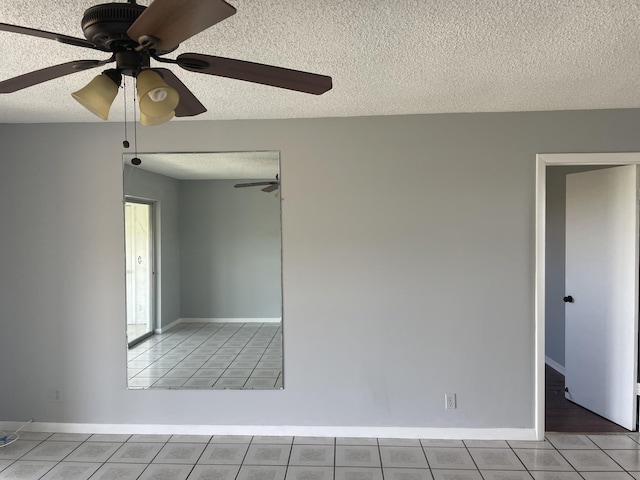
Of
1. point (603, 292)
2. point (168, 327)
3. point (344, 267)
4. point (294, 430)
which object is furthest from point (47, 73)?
point (603, 292)

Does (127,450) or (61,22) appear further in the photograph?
(127,450)

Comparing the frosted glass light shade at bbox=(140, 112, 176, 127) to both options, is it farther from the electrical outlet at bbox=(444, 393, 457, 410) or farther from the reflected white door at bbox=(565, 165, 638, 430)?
the reflected white door at bbox=(565, 165, 638, 430)

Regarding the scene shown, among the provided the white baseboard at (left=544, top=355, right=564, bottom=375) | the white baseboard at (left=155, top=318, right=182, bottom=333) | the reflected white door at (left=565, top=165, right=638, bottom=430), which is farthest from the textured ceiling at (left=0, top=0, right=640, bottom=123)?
the white baseboard at (left=544, top=355, right=564, bottom=375)

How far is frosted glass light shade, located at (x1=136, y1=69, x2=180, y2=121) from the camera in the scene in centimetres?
122

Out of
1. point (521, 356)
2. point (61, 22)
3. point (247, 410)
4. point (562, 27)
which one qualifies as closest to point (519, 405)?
point (521, 356)

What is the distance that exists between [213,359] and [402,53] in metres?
2.44

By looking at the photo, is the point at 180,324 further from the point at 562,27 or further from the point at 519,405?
the point at 562,27

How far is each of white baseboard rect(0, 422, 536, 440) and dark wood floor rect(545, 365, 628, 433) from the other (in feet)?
1.28

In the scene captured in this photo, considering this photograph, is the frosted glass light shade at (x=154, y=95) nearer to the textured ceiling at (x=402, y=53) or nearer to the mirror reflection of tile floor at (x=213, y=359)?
the textured ceiling at (x=402, y=53)

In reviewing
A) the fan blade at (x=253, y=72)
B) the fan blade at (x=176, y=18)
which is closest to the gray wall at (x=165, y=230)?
the fan blade at (x=253, y=72)

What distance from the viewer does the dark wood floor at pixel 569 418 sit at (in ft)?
10.3

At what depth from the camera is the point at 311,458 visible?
2781mm

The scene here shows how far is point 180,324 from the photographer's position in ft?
10.8

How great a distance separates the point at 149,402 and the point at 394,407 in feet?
5.82
